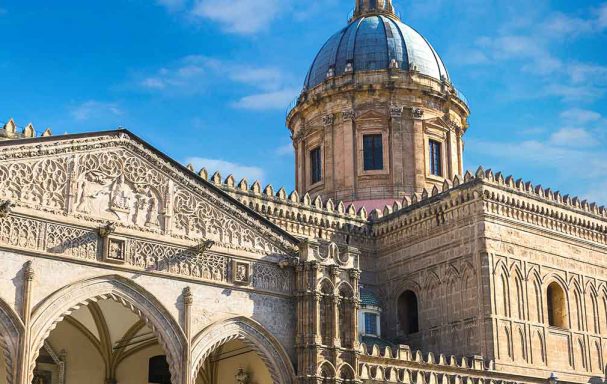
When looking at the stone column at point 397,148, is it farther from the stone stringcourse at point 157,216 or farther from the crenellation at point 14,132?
the crenellation at point 14,132

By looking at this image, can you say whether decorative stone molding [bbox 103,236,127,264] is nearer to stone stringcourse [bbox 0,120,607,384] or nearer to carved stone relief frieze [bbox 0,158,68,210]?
stone stringcourse [bbox 0,120,607,384]

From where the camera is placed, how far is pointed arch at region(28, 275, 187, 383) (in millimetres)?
22203

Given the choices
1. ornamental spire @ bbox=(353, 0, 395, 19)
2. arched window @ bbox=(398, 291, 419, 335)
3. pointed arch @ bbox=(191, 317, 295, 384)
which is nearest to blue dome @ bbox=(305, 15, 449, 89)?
ornamental spire @ bbox=(353, 0, 395, 19)

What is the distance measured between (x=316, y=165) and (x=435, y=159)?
219 inches

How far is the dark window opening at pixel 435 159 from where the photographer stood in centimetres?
4297

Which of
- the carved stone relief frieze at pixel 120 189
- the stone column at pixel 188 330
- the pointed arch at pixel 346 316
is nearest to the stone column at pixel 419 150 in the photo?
the pointed arch at pixel 346 316

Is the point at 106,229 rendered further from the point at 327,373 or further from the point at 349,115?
the point at 349,115

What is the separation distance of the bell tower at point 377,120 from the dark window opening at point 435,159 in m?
0.05

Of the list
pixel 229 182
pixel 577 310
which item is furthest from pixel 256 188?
pixel 577 310

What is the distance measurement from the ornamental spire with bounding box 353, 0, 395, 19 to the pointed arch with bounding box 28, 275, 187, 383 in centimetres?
2707

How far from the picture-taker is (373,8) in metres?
47.7

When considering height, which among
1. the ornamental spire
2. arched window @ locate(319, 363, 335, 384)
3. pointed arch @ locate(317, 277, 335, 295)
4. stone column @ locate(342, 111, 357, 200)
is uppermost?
the ornamental spire

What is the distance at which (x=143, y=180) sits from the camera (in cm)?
2494

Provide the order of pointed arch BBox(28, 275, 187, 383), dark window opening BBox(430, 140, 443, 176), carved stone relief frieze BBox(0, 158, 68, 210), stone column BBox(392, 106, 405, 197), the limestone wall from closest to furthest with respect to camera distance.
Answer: pointed arch BBox(28, 275, 187, 383), carved stone relief frieze BBox(0, 158, 68, 210), the limestone wall, stone column BBox(392, 106, 405, 197), dark window opening BBox(430, 140, 443, 176)
